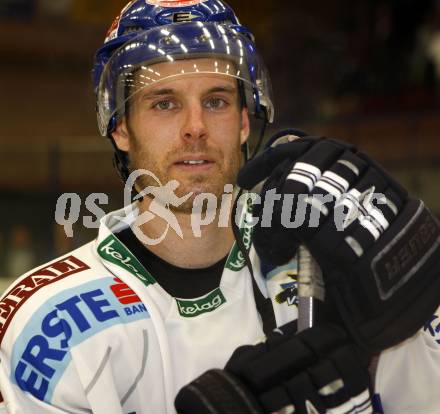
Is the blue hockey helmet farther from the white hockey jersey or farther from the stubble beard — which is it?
the white hockey jersey

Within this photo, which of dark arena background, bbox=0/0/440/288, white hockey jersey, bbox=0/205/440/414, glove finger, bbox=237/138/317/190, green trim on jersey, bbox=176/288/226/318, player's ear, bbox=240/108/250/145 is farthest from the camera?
dark arena background, bbox=0/0/440/288

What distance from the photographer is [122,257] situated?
2.32 meters

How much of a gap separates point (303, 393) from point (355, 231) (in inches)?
13.7

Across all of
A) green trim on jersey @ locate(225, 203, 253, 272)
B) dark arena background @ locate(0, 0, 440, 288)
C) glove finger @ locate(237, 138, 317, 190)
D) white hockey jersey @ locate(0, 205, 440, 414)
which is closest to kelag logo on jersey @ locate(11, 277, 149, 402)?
white hockey jersey @ locate(0, 205, 440, 414)

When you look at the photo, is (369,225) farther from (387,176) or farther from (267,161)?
(267,161)

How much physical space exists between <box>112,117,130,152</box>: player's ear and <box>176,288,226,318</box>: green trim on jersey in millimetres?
569

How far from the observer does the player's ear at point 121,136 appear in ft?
8.42

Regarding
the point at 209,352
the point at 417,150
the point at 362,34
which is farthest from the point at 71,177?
the point at 362,34

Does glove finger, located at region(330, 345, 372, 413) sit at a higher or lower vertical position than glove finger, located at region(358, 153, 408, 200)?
lower

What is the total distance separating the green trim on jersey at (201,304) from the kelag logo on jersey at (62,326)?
11 centimetres

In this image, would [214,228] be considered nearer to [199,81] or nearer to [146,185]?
[146,185]

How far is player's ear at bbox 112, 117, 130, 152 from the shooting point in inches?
101

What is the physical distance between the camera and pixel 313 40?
8.82 m

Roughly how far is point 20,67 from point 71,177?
4132 mm
